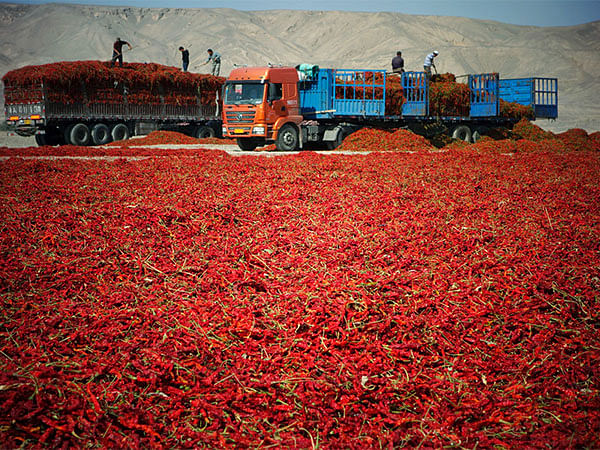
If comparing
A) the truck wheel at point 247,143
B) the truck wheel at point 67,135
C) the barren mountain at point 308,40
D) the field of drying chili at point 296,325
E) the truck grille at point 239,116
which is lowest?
the field of drying chili at point 296,325

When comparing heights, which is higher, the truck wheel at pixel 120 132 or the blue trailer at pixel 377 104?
the blue trailer at pixel 377 104

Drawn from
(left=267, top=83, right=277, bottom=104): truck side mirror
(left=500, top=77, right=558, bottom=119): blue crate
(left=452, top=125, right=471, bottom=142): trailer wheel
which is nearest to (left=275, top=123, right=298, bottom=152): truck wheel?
(left=267, top=83, right=277, bottom=104): truck side mirror

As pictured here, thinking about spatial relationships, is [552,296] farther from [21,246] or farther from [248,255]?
[21,246]

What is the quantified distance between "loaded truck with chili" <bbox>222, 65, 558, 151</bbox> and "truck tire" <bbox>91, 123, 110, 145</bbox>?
8747 mm

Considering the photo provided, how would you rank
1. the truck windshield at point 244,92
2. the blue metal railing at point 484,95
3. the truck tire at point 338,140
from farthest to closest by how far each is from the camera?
the blue metal railing at point 484,95, the truck tire at point 338,140, the truck windshield at point 244,92

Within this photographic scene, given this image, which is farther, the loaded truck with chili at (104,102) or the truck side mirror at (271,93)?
the loaded truck with chili at (104,102)

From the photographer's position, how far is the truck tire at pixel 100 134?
26.2 m

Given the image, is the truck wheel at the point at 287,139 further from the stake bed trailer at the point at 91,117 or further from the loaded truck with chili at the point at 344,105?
the stake bed trailer at the point at 91,117

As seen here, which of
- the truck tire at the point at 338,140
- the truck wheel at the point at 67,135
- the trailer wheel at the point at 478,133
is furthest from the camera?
the trailer wheel at the point at 478,133

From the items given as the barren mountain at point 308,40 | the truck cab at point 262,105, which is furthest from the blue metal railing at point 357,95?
the barren mountain at point 308,40

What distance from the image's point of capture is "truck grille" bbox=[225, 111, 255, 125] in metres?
20.5

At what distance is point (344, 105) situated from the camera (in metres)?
22.5

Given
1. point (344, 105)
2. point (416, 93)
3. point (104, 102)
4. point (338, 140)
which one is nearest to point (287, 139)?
point (338, 140)

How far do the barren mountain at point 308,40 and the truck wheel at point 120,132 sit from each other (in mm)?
53981
